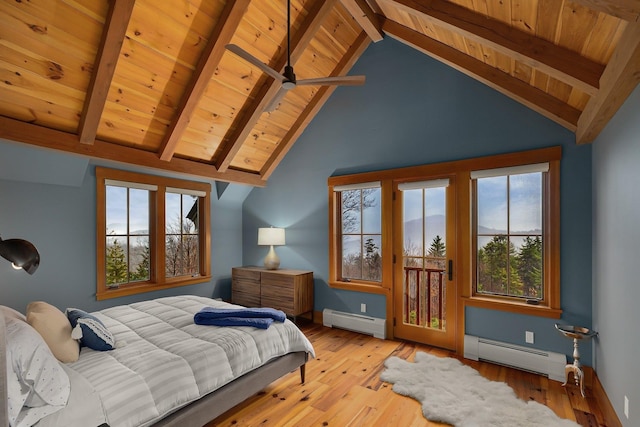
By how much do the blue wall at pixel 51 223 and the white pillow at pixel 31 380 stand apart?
7.10 ft

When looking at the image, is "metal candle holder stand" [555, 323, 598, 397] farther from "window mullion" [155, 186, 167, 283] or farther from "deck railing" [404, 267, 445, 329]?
"window mullion" [155, 186, 167, 283]

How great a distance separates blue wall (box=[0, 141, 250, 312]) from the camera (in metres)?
3.10

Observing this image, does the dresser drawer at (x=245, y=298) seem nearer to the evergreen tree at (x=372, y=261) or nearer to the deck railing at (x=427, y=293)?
the evergreen tree at (x=372, y=261)

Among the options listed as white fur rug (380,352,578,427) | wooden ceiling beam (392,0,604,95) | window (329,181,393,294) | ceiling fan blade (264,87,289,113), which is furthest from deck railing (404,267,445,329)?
ceiling fan blade (264,87,289,113)

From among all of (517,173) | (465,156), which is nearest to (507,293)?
(517,173)

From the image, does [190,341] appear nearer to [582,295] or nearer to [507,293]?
[507,293]

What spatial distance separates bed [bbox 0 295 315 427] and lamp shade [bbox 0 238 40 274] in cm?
25

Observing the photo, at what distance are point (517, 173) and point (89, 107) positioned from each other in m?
4.19

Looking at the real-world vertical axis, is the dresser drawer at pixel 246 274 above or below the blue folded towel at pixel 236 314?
A: below

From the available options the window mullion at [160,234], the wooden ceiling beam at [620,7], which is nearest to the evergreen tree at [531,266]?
the wooden ceiling beam at [620,7]

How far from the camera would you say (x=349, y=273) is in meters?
4.51

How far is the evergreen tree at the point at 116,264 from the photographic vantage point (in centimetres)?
398

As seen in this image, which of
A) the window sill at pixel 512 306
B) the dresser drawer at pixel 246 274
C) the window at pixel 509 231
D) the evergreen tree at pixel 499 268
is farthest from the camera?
the dresser drawer at pixel 246 274

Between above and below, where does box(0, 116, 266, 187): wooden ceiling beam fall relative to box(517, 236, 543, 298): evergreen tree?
above
